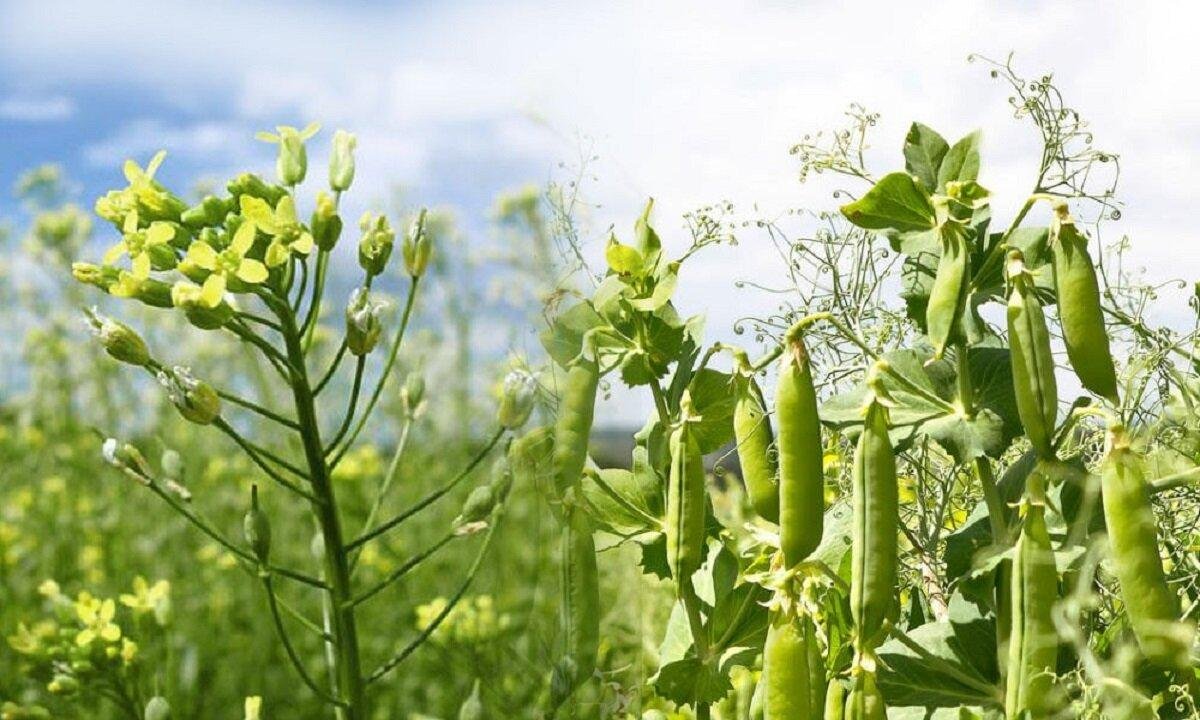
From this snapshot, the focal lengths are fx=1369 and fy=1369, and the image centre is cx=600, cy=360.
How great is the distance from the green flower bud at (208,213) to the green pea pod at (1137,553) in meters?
0.68

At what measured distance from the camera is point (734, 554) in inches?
31.4

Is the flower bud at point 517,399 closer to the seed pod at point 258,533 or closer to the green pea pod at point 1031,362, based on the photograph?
the seed pod at point 258,533

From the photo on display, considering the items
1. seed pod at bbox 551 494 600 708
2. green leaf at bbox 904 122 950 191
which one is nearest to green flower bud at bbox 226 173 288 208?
seed pod at bbox 551 494 600 708

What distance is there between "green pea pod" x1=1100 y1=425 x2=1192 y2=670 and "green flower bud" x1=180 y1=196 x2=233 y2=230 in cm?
68

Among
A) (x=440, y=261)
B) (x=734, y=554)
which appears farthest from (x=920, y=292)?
(x=440, y=261)

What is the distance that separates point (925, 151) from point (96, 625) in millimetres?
1227

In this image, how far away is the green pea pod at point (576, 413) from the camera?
27.9 inches

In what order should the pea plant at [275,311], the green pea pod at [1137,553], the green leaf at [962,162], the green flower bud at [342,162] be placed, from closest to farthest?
1. the green pea pod at [1137,553]
2. the green leaf at [962,162]
3. the pea plant at [275,311]
4. the green flower bud at [342,162]

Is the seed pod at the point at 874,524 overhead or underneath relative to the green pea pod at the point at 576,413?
underneath

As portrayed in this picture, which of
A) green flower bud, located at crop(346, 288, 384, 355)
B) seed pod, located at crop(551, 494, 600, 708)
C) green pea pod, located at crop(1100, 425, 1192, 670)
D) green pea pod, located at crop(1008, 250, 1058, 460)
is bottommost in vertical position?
green pea pod, located at crop(1100, 425, 1192, 670)

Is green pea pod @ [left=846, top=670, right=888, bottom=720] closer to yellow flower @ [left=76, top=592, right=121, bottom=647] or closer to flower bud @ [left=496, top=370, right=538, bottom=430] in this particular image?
flower bud @ [left=496, top=370, right=538, bottom=430]

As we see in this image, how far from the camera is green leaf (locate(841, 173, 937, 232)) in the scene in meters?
0.70

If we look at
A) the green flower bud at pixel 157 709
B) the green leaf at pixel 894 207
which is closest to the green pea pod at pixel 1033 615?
the green leaf at pixel 894 207

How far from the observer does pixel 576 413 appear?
71 centimetres
